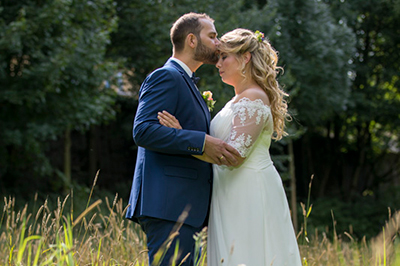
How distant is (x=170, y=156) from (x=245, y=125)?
0.50 m

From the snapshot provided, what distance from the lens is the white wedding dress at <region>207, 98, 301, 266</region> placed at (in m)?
2.92

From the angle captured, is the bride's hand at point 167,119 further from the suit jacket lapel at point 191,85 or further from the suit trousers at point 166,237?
the suit trousers at point 166,237

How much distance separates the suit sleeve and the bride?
0.08 metres

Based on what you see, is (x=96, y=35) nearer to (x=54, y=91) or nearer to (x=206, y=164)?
(x=54, y=91)

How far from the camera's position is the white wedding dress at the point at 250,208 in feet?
9.57

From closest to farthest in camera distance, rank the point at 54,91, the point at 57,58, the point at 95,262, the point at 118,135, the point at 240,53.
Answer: the point at 95,262 → the point at 240,53 → the point at 57,58 → the point at 54,91 → the point at 118,135

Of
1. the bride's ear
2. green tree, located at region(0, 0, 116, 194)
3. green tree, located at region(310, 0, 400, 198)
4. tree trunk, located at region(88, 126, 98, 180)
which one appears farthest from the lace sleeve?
tree trunk, located at region(88, 126, 98, 180)

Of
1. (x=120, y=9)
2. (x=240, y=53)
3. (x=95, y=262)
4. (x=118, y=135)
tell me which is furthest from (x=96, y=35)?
(x=95, y=262)

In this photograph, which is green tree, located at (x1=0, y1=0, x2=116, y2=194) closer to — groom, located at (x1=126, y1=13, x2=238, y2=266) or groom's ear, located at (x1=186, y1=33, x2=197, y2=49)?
groom's ear, located at (x1=186, y1=33, x2=197, y2=49)

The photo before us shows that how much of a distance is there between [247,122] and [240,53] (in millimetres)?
536

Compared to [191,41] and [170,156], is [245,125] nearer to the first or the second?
[170,156]

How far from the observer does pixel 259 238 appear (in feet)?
9.59

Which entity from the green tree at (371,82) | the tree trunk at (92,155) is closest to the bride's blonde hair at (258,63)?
the green tree at (371,82)

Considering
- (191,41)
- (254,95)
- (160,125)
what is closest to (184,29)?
(191,41)
